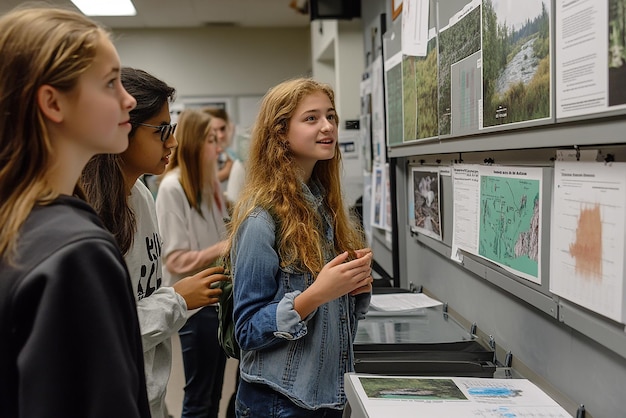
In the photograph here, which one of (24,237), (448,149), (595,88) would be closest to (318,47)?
(448,149)

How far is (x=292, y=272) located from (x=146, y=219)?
34 cm

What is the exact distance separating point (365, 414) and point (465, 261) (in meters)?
0.80

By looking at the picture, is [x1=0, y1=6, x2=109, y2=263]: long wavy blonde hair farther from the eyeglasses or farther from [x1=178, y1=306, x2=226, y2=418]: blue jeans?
[x1=178, y1=306, x2=226, y2=418]: blue jeans

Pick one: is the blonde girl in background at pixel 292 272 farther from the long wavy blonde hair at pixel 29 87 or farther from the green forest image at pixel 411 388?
the long wavy blonde hair at pixel 29 87

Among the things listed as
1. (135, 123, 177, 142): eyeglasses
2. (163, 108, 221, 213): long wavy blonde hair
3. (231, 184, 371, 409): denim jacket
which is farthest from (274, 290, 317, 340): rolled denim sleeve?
(163, 108, 221, 213): long wavy blonde hair

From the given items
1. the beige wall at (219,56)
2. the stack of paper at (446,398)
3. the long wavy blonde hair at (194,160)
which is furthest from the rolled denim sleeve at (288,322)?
the beige wall at (219,56)

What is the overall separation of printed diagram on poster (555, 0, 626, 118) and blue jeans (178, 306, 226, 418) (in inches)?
61.2

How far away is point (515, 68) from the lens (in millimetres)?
1290

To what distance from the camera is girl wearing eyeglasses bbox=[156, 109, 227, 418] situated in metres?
2.30

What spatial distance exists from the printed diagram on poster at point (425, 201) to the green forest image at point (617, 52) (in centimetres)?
107

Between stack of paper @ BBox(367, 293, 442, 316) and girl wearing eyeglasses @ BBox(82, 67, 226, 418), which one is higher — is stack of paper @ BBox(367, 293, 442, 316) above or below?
below

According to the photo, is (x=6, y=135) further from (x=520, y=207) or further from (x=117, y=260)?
(x=520, y=207)

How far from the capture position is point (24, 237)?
70 cm

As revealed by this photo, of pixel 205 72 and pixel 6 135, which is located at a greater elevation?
pixel 205 72
